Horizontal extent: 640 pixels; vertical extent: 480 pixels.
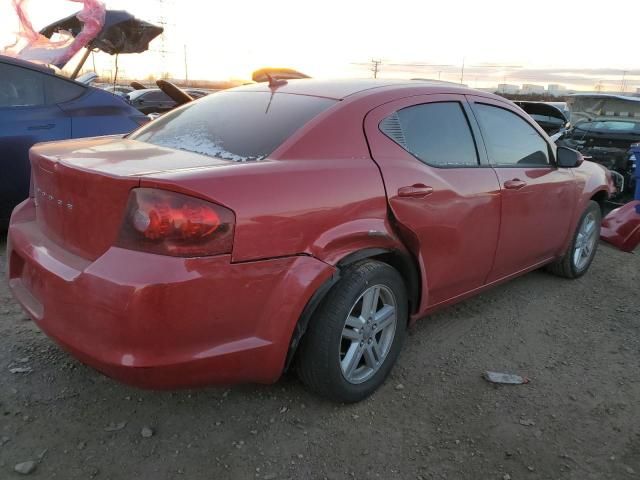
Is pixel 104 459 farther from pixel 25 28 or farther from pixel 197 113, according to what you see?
pixel 25 28

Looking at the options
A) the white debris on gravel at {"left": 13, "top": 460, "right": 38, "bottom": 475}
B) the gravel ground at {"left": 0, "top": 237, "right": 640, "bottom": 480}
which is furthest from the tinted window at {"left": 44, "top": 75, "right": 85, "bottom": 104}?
the white debris on gravel at {"left": 13, "top": 460, "right": 38, "bottom": 475}

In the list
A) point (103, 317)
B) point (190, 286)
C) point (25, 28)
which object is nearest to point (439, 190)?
point (190, 286)

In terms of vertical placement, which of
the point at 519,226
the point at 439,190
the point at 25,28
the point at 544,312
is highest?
the point at 25,28

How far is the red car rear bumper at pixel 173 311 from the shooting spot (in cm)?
196

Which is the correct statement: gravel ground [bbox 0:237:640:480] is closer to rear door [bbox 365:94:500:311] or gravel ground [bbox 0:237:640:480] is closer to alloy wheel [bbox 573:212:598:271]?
rear door [bbox 365:94:500:311]

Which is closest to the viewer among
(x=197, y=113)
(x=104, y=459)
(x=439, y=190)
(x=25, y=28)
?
(x=104, y=459)

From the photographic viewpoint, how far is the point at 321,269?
7.66ft

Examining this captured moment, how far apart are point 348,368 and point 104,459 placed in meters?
1.13

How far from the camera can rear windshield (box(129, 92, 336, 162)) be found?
256 centimetres

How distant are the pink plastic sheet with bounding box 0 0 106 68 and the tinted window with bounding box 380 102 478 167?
5893 millimetres

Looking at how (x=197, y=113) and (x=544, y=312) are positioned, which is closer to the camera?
(x=197, y=113)

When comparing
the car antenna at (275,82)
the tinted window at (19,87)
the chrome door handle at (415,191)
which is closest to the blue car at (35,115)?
the tinted window at (19,87)

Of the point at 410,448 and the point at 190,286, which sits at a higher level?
the point at 190,286

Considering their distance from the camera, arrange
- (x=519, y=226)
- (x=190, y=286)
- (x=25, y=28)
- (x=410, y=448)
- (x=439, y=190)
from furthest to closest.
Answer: (x=25, y=28) < (x=519, y=226) < (x=439, y=190) < (x=410, y=448) < (x=190, y=286)
